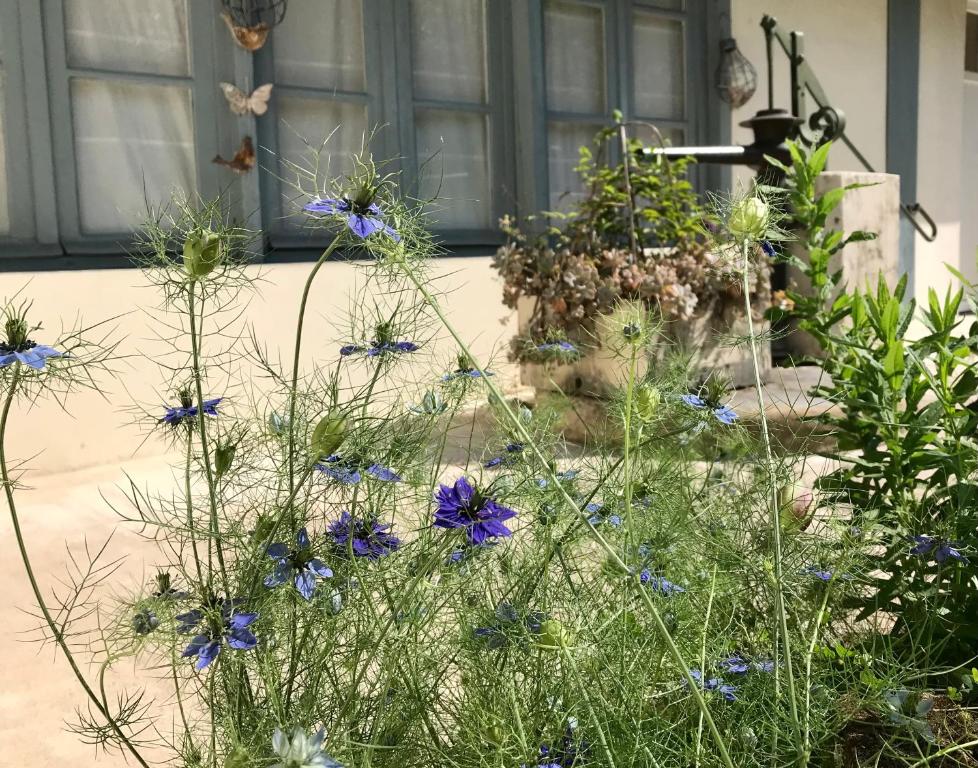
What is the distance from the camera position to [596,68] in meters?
5.20

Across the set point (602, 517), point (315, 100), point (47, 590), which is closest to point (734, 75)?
point (315, 100)

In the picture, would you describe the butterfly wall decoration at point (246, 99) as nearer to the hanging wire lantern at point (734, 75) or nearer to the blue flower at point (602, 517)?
the hanging wire lantern at point (734, 75)

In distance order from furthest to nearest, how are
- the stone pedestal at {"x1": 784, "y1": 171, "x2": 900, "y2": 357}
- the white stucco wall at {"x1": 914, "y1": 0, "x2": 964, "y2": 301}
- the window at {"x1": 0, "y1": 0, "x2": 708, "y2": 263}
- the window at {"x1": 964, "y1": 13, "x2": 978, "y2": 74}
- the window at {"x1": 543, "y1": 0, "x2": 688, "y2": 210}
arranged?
the window at {"x1": 964, "y1": 13, "x2": 978, "y2": 74}, the white stucco wall at {"x1": 914, "y1": 0, "x2": 964, "y2": 301}, the window at {"x1": 543, "y1": 0, "x2": 688, "y2": 210}, the stone pedestal at {"x1": 784, "y1": 171, "x2": 900, "y2": 357}, the window at {"x1": 0, "y1": 0, "x2": 708, "y2": 263}

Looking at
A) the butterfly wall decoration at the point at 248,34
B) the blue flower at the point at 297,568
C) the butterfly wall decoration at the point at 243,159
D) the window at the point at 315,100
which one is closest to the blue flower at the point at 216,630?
the blue flower at the point at 297,568

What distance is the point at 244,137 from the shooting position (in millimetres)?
3959

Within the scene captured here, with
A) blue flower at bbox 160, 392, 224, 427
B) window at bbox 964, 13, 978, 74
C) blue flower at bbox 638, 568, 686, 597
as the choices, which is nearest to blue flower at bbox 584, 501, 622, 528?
blue flower at bbox 638, 568, 686, 597

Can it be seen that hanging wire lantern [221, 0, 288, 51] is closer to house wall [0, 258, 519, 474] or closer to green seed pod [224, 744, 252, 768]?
house wall [0, 258, 519, 474]

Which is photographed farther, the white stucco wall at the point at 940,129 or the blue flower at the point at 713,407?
the white stucco wall at the point at 940,129

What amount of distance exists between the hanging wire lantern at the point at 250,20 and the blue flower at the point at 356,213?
11.3ft

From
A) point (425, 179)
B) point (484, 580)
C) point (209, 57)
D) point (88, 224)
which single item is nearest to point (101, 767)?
point (484, 580)

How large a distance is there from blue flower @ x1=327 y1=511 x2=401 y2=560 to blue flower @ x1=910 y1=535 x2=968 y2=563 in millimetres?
568

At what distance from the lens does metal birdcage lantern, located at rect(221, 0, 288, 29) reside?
3914 mm

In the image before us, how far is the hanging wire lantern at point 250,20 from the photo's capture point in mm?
3896

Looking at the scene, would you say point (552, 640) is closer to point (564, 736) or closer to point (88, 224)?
point (564, 736)
